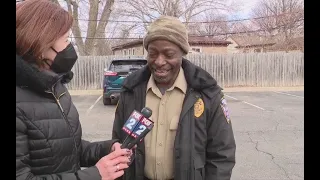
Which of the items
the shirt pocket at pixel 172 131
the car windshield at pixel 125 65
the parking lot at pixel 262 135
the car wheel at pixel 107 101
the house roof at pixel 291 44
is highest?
the house roof at pixel 291 44

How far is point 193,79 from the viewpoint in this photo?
217 centimetres

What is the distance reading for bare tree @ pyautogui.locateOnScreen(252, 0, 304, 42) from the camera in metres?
32.9

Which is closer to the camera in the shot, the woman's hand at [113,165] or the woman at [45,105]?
the woman at [45,105]

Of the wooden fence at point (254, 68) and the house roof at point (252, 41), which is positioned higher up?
the house roof at point (252, 41)

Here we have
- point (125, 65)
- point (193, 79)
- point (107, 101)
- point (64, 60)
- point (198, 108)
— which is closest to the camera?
point (64, 60)

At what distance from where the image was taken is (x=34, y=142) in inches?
57.2

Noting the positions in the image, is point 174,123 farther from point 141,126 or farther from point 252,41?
point 252,41

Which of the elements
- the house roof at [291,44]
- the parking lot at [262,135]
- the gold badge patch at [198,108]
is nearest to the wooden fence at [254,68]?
the parking lot at [262,135]

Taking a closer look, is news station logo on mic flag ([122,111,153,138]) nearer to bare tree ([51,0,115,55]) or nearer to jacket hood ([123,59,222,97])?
jacket hood ([123,59,222,97])

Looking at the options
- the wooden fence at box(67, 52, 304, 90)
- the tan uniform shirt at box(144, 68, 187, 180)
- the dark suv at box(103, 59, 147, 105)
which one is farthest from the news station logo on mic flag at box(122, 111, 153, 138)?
the wooden fence at box(67, 52, 304, 90)

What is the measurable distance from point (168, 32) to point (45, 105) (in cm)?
91

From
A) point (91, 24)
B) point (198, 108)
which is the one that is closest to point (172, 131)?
point (198, 108)

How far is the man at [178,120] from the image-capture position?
2025 millimetres

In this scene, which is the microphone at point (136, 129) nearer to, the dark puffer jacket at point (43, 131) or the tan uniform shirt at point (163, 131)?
the dark puffer jacket at point (43, 131)
